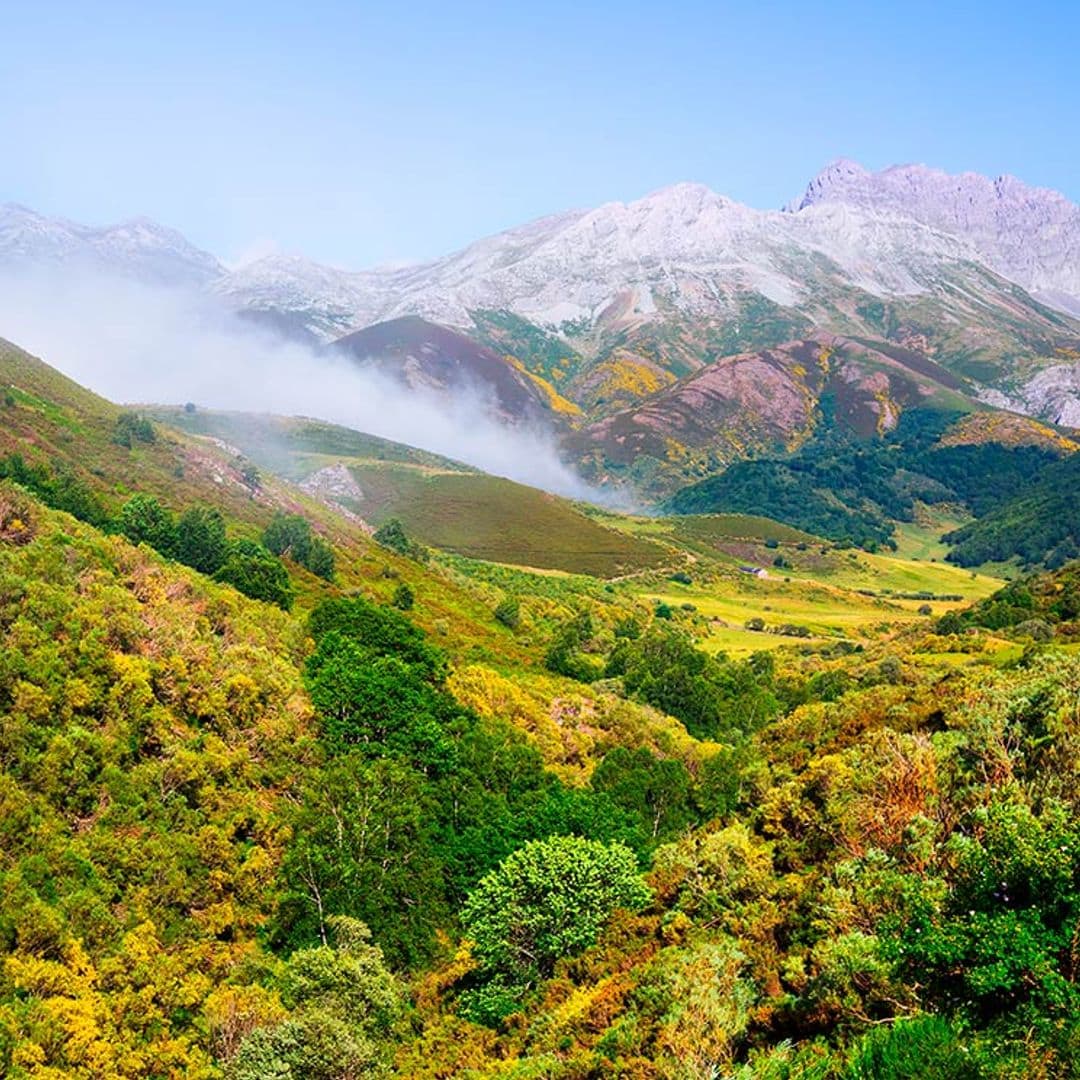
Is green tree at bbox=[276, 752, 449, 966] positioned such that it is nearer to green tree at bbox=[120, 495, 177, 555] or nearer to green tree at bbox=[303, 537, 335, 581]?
green tree at bbox=[120, 495, 177, 555]

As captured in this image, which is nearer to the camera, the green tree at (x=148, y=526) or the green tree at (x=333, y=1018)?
the green tree at (x=333, y=1018)

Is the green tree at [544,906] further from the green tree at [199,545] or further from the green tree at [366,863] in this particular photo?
the green tree at [199,545]

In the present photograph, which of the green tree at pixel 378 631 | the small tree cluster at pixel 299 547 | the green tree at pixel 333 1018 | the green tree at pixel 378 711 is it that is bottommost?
the green tree at pixel 333 1018

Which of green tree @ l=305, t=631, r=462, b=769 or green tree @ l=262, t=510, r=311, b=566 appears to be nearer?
green tree @ l=305, t=631, r=462, b=769

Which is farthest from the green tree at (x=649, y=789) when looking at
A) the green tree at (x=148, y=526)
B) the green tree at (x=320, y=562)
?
the green tree at (x=320, y=562)

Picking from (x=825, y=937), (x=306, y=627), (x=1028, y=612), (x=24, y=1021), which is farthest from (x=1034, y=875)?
(x=1028, y=612)

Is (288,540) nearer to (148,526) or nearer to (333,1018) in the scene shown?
(148,526)

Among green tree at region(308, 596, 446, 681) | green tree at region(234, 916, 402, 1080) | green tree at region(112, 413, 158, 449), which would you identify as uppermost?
green tree at region(112, 413, 158, 449)

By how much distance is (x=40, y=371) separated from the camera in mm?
140375

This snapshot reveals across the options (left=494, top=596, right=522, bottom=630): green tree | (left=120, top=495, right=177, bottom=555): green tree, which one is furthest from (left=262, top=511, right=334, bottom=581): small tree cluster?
(left=494, top=596, right=522, bottom=630): green tree

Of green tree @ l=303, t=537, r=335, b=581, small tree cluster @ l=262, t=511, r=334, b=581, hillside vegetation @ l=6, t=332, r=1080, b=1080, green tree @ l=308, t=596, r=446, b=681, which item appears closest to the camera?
hillside vegetation @ l=6, t=332, r=1080, b=1080

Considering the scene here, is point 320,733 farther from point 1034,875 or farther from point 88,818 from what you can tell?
point 1034,875

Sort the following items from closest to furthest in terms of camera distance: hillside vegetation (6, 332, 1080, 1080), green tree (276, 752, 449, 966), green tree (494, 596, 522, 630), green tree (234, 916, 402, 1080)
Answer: hillside vegetation (6, 332, 1080, 1080) < green tree (234, 916, 402, 1080) < green tree (276, 752, 449, 966) < green tree (494, 596, 522, 630)

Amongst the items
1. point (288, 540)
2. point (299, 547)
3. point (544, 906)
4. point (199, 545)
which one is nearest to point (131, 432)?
point (288, 540)
